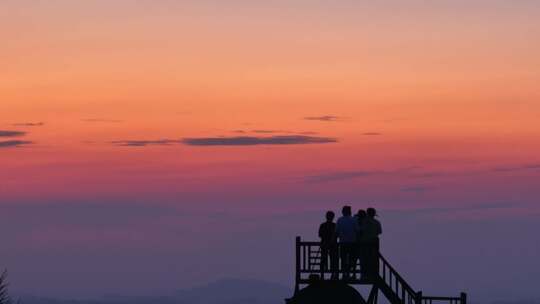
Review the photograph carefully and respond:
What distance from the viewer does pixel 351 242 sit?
44688mm

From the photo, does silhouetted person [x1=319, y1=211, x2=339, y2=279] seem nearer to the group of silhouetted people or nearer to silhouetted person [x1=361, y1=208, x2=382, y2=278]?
the group of silhouetted people

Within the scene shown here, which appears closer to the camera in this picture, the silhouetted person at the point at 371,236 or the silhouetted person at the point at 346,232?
the silhouetted person at the point at 346,232

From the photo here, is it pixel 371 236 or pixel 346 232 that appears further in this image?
pixel 371 236

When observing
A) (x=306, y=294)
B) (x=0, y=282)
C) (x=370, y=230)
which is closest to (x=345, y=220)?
(x=370, y=230)

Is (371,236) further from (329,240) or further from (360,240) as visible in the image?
(329,240)

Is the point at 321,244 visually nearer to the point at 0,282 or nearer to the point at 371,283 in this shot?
the point at 371,283

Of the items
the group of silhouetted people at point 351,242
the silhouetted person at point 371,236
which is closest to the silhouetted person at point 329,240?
the group of silhouetted people at point 351,242

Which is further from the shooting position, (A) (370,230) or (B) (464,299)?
(B) (464,299)

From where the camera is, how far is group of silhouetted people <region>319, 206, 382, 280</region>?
4450cm

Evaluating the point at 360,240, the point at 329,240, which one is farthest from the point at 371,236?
the point at 329,240

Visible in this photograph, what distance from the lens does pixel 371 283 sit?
151ft

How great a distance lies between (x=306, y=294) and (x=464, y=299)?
5.87 metres

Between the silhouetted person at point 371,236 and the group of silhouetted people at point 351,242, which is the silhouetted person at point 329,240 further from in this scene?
the silhouetted person at point 371,236

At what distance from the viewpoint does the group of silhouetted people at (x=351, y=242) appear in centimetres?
4450
